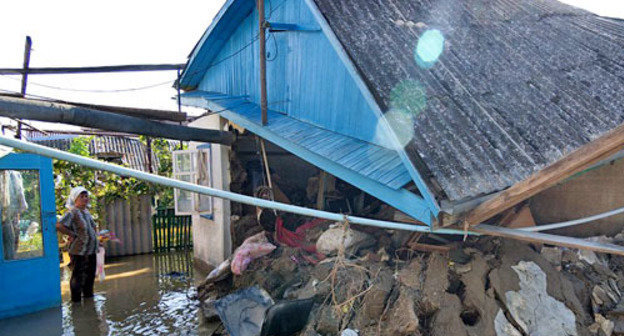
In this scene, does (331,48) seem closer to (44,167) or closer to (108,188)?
(44,167)

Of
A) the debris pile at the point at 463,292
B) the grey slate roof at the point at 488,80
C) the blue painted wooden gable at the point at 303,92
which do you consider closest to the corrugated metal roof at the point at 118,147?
the blue painted wooden gable at the point at 303,92

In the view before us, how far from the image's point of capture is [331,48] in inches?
242

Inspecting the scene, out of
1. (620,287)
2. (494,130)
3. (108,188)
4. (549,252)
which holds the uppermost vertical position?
(494,130)

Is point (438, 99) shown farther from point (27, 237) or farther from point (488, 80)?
point (27, 237)

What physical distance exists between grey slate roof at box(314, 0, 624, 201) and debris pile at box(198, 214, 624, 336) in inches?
45.6

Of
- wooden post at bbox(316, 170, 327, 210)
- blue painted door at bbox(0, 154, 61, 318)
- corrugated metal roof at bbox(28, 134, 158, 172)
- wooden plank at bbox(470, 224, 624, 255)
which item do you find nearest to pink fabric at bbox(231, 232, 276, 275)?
wooden post at bbox(316, 170, 327, 210)

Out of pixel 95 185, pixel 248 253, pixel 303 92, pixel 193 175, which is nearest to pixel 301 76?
pixel 303 92

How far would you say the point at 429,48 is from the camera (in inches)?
260

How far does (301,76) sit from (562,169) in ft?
15.1

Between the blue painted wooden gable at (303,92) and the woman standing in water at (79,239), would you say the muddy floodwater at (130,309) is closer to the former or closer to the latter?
the woman standing in water at (79,239)

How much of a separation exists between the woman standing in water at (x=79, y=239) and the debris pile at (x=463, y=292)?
4.29 m

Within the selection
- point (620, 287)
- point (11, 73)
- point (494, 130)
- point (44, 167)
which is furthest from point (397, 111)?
point (11, 73)

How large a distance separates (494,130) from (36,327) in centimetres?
732

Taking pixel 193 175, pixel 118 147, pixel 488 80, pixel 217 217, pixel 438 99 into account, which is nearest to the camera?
pixel 438 99
